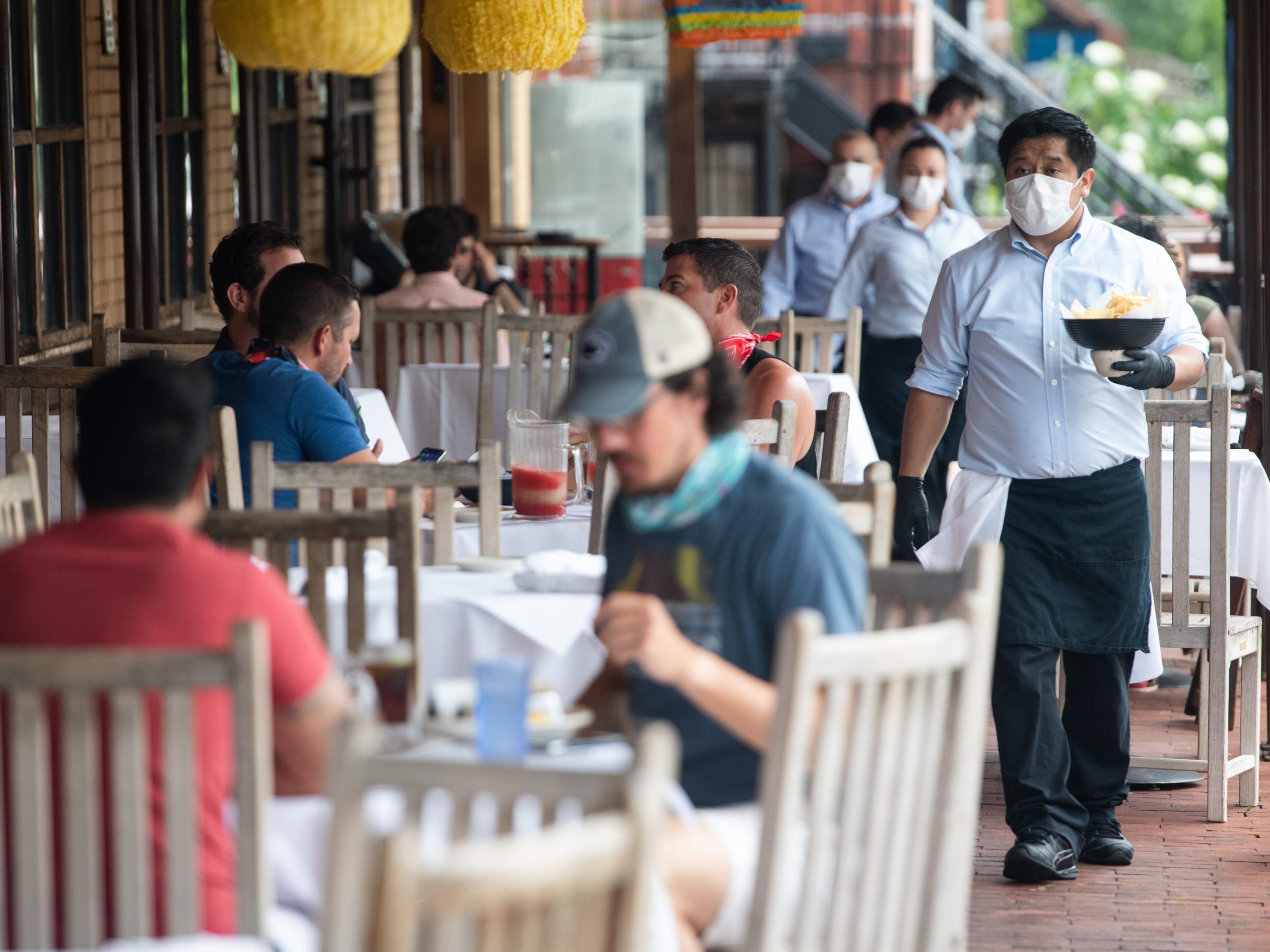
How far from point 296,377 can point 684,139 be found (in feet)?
21.4

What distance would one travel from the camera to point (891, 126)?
7.98 meters

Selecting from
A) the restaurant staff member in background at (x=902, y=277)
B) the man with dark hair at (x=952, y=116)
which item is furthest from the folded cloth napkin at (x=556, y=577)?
the man with dark hair at (x=952, y=116)

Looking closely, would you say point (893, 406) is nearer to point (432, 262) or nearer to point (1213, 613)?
point (432, 262)

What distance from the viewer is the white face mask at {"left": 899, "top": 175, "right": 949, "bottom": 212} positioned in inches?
249

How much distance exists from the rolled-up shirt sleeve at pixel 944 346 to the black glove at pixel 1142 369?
36 centimetres

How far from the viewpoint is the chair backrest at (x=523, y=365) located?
19.0 ft

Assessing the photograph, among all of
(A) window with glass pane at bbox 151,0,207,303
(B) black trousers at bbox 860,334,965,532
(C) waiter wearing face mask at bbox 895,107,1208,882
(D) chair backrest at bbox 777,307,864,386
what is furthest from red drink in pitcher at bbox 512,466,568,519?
(A) window with glass pane at bbox 151,0,207,303

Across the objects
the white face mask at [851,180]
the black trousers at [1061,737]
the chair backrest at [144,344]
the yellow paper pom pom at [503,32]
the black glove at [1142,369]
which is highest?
the yellow paper pom pom at [503,32]

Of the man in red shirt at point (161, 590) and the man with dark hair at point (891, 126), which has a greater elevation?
the man with dark hair at point (891, 126)

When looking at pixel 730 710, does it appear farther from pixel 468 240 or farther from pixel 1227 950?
→ pixel 468 240

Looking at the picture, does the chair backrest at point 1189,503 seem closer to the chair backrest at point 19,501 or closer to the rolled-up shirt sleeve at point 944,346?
the rolled-up shirt sleeve at point 944,346

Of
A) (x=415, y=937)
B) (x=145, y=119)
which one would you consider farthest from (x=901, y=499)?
(x=145, y=119)

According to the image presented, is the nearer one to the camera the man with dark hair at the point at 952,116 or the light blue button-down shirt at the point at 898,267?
the light blue button-down shirt at the point at 898,267

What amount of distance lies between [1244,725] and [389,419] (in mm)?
2665
